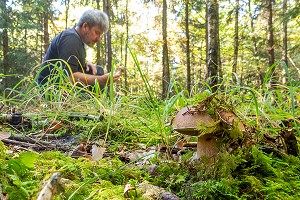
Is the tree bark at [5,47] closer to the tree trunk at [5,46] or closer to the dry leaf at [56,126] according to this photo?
the tree trunk at [5,46]

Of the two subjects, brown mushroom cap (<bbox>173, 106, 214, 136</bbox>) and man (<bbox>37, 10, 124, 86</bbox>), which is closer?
brown mushroom cap (<bbox>173, 106, 214, 136</bbox>)

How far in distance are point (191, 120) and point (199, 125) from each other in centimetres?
5

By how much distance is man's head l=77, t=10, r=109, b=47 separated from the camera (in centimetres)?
424

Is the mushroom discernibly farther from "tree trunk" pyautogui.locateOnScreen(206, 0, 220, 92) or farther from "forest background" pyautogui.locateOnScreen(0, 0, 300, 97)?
"forest background" pyautogui.locateOnScreen(0, 0, 300, 97)

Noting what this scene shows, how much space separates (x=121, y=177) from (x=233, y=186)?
432 mm

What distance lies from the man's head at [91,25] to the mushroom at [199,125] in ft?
11.8

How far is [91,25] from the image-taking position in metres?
4.27

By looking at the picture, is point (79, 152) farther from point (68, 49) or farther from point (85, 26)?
point (85, 26)

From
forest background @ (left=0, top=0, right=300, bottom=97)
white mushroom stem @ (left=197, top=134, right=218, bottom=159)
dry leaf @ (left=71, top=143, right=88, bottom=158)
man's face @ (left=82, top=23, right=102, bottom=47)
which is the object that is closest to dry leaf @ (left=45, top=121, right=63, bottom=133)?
dry leaf @ (left=71, top=143, right=88, bottom=158)

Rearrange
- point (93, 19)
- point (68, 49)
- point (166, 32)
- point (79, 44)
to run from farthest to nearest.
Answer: point (166, 32) < point (93, 19) < point (79, 44) < point (68, 49)

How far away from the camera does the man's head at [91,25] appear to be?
424cm

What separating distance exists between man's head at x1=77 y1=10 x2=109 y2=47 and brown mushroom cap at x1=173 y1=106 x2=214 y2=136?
3.61 m

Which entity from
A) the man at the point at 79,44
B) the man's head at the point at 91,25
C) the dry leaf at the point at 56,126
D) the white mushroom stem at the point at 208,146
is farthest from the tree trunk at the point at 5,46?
the white mushroom stem at the point at 208,146

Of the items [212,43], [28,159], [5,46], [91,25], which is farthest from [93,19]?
[5,46]
